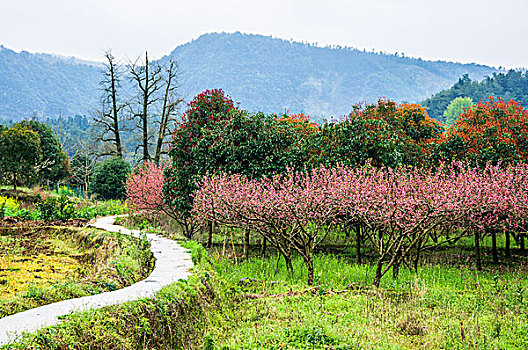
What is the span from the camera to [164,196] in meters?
15.9

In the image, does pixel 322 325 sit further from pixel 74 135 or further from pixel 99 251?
pixel 74 135

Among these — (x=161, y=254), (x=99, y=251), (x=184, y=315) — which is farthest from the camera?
(x=99, y=251)

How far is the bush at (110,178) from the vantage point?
1144 inches

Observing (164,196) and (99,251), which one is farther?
(164,196)

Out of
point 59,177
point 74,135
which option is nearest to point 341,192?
point 59,177

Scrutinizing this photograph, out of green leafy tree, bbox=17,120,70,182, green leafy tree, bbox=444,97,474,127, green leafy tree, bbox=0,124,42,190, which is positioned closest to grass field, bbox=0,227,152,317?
green leafy tree, bbox=0,124,42,190

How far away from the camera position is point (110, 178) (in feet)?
95.2

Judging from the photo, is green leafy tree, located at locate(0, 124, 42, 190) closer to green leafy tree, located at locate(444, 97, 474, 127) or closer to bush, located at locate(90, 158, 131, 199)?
bush, located at locate(90, 158, 131, 199)

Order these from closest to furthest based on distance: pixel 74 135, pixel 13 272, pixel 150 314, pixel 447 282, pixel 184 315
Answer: pixel 150 314
pixel 184 315
pixel 13 272
pixel 447 282
pixel 74 135

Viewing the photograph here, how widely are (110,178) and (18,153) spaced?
6.25m

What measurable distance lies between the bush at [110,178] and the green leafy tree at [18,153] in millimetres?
4854

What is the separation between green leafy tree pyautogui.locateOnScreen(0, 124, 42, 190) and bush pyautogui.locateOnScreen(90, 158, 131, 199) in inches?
191

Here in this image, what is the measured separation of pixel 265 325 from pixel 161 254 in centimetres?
393

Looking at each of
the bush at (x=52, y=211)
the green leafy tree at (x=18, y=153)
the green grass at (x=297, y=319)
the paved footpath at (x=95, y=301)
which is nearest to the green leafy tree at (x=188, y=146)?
the bush at (x=52, y=211)
